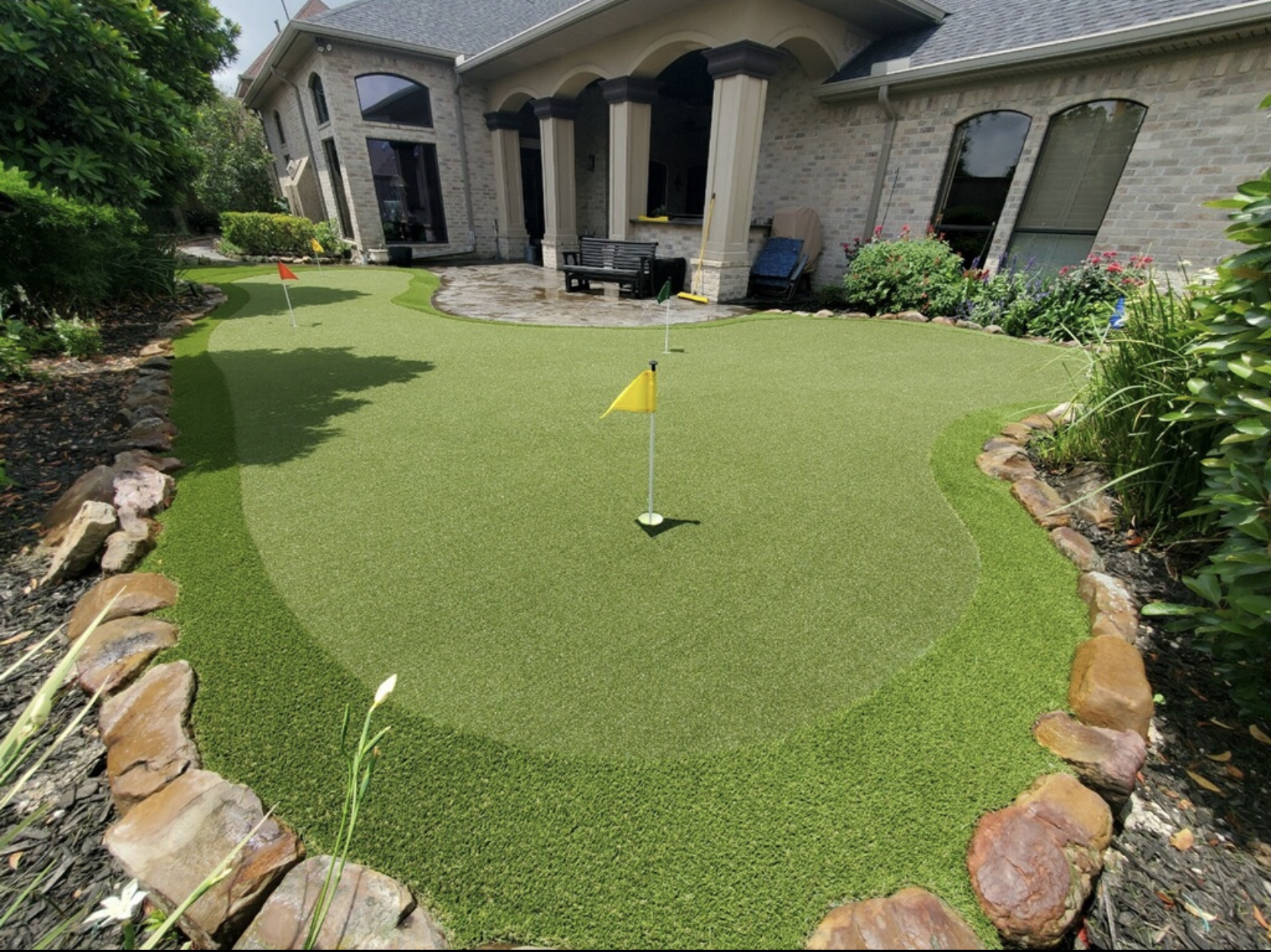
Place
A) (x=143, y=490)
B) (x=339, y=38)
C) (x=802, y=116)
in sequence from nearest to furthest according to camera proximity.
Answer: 1. (x=143, y=490)
2. (x=802, y=116)
3. (x=339, y=38)

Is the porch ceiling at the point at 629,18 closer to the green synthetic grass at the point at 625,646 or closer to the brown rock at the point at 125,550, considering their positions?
the green synthetic grass at the point at 625,646

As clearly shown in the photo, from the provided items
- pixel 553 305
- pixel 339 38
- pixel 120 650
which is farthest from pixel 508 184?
pixel 120 650

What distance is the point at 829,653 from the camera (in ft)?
7.09

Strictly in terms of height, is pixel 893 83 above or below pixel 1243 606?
above

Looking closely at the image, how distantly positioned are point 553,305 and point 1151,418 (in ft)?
27.3

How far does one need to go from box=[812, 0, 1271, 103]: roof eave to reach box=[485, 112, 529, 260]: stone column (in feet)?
29.2

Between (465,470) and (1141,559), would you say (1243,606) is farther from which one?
(465,470)

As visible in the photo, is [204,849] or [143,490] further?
[143,490]

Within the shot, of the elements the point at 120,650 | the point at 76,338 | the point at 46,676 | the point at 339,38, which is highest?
the point at 339,38

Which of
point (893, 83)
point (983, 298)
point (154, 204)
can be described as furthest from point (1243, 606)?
point (154, 204)

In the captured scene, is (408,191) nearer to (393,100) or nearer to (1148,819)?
(393,100)

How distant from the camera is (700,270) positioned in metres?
10.1

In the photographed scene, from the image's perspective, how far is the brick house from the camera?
6.99 metres

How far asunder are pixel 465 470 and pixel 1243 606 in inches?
143
